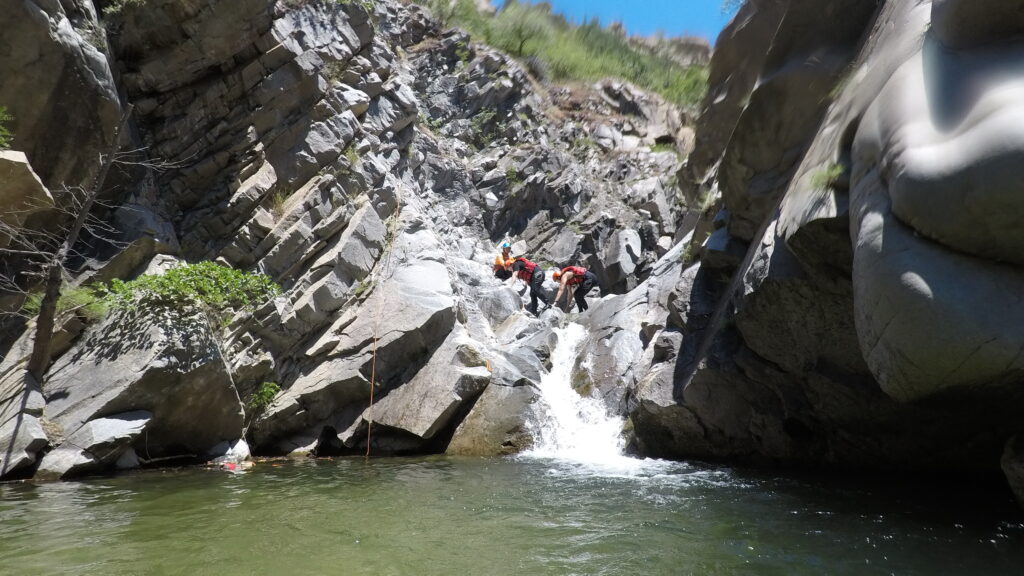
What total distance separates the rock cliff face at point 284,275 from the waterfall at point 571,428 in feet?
1.38

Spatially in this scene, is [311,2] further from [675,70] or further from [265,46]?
[675,70]

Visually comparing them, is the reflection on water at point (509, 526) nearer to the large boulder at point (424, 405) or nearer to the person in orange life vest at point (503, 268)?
the large boulder at point (424, 405)

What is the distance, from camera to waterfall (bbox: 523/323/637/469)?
1190cm

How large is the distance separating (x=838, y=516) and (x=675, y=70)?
37778mm

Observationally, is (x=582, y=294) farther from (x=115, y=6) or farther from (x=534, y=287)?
(x=115, y=6)

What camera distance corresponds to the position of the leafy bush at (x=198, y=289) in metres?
11.4

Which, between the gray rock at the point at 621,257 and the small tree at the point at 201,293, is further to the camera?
the gray rock at the point at 621,257

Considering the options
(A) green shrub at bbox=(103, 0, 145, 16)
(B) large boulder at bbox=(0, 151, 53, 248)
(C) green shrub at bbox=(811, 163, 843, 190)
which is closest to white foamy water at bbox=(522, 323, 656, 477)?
(C) green shrub at bbox=(811, 163, 843, 190)

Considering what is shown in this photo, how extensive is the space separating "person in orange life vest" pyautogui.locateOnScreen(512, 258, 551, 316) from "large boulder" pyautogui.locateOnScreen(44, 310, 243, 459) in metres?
9.47

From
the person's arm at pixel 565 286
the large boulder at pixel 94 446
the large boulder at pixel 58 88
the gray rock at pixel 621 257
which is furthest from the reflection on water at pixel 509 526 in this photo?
the gray rock at pixel 621 257

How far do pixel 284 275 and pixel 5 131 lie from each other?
18.8 feet

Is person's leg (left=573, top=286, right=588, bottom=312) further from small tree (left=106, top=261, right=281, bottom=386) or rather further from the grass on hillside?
the grass on hillside

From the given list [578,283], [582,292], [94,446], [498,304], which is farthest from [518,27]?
[94,446]

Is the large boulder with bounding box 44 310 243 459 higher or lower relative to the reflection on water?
higher
